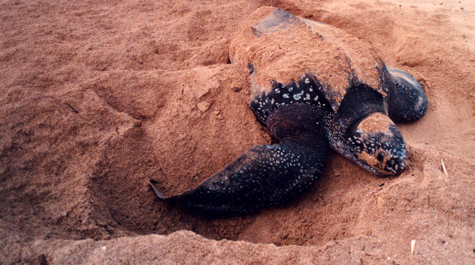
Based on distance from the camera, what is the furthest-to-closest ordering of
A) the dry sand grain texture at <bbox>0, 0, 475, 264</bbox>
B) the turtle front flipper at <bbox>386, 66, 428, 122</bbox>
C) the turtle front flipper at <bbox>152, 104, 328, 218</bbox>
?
the turtle front flipper at <bbox>386, 66, 428, 122</bbox>, the turtle front flipper at <bbox>152, 104, 328, 218</bbox>, the dry sand grain texture at <bbox>0, 0, 475, 264</bbox>

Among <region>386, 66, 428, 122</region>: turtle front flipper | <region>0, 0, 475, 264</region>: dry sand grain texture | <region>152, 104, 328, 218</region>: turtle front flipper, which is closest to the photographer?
<region>0, 0, 475, 264</region>: dry sand grain texture

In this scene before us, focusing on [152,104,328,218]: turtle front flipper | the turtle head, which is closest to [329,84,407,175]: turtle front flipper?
the turtle head

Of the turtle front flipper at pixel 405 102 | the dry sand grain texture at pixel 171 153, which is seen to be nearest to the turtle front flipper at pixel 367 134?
the dry sand grain texture at pixel 171 153

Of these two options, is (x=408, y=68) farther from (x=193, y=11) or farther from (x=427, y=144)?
(x=193, y=11)

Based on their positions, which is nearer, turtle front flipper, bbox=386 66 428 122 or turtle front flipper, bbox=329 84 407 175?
turtle front flipper, bbox=329 84 407 175

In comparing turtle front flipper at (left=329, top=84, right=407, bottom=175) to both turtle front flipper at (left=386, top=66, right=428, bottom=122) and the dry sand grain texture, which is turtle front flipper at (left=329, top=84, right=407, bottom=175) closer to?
the dry sand grain texture

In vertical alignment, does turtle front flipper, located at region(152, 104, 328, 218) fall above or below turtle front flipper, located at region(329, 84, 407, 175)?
below

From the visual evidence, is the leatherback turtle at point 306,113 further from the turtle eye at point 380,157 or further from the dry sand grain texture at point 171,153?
the dry sand grain texture at point 171,153
